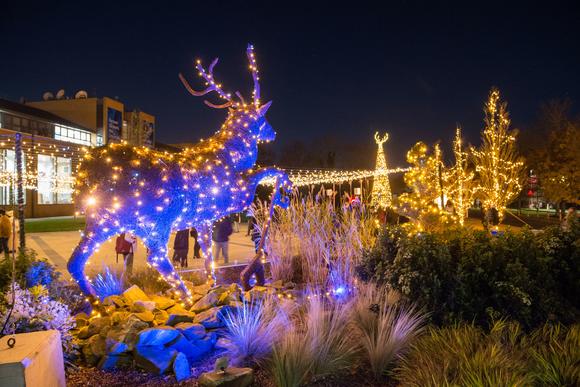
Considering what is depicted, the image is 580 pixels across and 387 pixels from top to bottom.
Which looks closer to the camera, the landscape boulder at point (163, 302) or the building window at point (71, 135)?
the landscape boulder at point (163, 302)

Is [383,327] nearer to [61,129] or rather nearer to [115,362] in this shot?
[115,362]

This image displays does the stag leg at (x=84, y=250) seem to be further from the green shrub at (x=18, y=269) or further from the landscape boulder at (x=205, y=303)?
the landscape boulder at (x=205, y=303)

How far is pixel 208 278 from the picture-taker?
633 centimetres

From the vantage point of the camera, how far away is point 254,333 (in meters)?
4.13

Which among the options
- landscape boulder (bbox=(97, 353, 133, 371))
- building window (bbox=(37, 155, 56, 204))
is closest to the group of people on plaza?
landscape boulder (bbox=(97, 353, 133, 371))

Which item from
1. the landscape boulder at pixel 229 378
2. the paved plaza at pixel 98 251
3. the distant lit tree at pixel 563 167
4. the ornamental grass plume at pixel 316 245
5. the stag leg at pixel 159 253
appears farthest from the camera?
the distant lit tree at pixel 563 167

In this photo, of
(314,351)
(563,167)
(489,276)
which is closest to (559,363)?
(489,276)

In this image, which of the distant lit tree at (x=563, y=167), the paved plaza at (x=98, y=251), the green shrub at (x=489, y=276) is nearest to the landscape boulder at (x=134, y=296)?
the green shrub at (x=489, y=276)

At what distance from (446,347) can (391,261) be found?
1754 mm

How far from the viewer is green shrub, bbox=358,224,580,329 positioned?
4.77 meters

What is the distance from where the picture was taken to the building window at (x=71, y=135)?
31781 millimetres

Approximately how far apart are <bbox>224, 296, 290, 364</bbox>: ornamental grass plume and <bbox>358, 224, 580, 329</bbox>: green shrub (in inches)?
61.9

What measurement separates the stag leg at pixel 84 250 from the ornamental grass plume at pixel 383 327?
9.56 feet

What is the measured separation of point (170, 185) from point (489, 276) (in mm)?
3824
